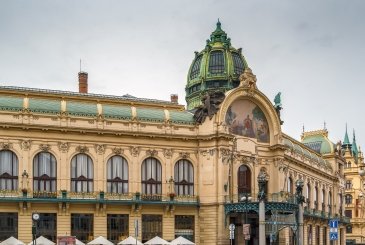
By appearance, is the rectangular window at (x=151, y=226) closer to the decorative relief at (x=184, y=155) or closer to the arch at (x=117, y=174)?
the arch at (x=117, y=174)

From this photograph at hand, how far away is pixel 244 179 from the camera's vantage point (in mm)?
78688

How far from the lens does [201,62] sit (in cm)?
9288

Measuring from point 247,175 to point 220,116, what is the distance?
8173 mm

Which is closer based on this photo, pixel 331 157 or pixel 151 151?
pixel 151 151

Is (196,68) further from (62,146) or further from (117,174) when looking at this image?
(62,146)

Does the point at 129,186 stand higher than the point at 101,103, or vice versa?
the point at 101,103

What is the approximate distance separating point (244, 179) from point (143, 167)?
1260 cm

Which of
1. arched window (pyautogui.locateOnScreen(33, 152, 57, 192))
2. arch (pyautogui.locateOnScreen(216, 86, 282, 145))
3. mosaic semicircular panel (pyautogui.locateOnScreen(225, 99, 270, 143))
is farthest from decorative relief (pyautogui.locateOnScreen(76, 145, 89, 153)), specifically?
mosaic semicircular panel (pyautogui.locateOnScreen(225, 99, 270, 143))

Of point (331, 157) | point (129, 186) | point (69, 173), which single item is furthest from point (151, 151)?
point (331, 157)

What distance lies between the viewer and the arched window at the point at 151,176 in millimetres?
73562

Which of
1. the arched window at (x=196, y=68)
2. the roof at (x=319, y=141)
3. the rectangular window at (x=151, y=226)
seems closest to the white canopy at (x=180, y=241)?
the rectangular window at (x=151, y=226)

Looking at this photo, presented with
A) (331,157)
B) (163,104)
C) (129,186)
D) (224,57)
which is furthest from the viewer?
(331,157)

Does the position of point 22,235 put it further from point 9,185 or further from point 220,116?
point 220,116

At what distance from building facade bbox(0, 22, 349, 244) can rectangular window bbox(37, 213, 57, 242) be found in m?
0.10
